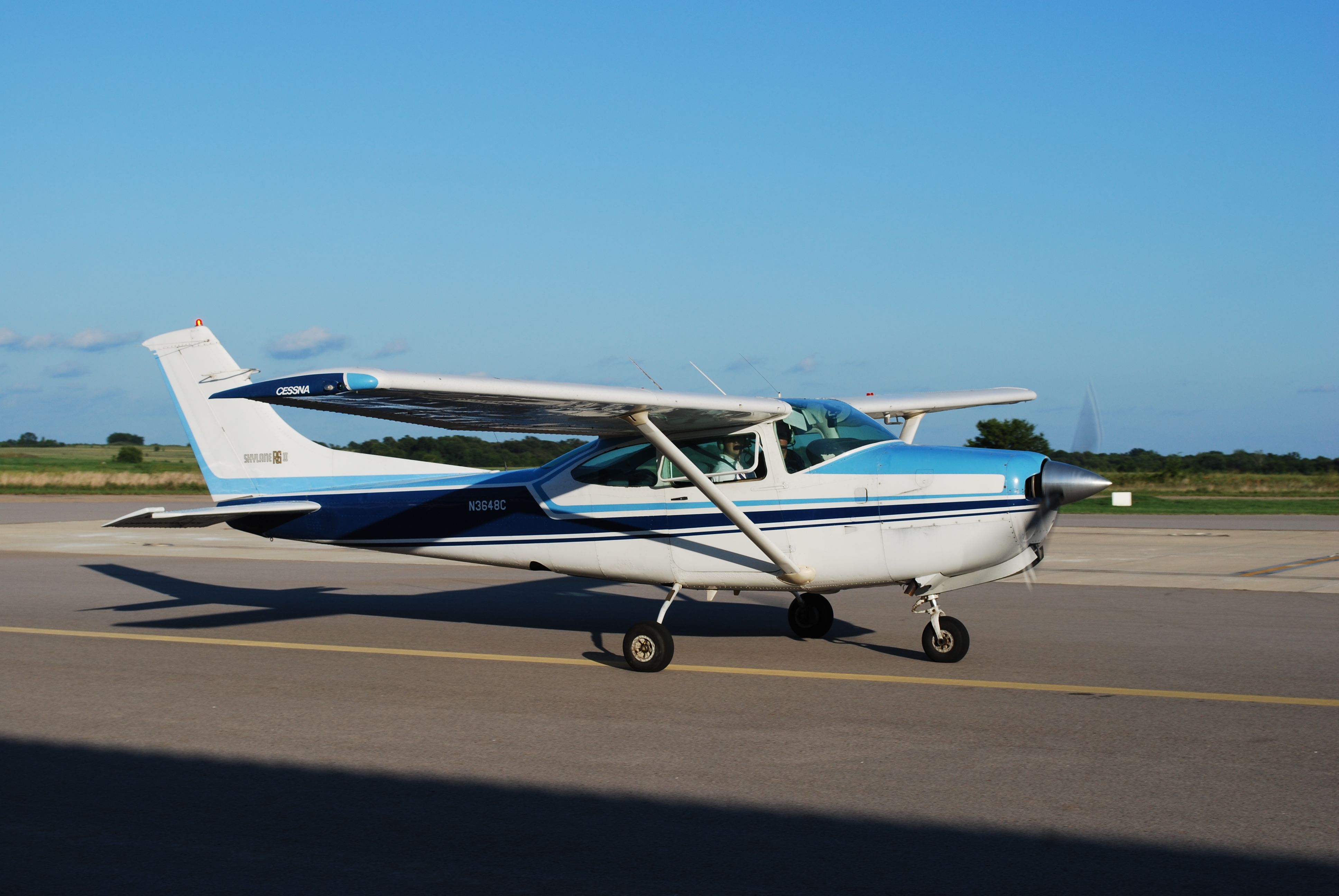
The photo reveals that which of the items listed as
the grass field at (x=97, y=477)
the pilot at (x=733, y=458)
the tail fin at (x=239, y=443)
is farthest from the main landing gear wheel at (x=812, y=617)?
the grass field at (x=97, y=477)

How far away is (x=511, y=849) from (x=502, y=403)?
13.2 ft

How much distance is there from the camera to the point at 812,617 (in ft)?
32.5

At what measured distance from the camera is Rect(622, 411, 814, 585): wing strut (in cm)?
823

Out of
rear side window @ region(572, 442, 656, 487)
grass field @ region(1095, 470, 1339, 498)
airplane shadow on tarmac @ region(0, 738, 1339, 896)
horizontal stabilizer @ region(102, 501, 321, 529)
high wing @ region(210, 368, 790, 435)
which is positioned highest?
high wing @ region(210, 368, 790, 435)

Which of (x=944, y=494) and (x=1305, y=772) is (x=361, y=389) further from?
(x=1305, y=772)

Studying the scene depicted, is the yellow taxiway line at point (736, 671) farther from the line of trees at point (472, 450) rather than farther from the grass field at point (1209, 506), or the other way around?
the grass field at point (1209, 506)

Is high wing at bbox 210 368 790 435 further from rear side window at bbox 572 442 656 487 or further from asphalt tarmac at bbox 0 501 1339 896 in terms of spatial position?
asphalt tarmac at bbox 0 501 1339 896

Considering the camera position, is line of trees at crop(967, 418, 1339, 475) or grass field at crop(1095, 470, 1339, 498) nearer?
line of trees at crop(967, 418, 1339, 475)

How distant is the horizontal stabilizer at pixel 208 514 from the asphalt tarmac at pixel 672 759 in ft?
3.79

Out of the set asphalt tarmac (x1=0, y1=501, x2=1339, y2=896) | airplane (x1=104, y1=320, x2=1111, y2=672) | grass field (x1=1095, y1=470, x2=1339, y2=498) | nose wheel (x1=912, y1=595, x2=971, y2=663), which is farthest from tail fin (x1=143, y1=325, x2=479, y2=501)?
grass field (x1=1095, y1=470, x2=1339, y2=498)

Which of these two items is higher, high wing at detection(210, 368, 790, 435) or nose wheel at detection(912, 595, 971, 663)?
high wing at detection(210, 368, 790, 435)

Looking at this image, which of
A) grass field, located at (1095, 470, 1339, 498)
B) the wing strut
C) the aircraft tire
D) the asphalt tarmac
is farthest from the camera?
grass field, located at (1095, 470, 1339, 498)

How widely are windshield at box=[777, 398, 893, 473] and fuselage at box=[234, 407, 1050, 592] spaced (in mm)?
28

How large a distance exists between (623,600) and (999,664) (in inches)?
223
